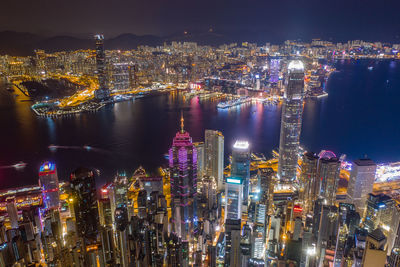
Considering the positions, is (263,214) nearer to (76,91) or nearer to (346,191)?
(346,191)

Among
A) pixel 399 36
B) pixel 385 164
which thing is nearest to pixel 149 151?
pixel 385 164

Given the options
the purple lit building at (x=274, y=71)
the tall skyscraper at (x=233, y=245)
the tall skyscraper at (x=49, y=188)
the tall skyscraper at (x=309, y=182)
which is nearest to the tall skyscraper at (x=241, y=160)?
the tall skyscraper at (x=309, y=182)

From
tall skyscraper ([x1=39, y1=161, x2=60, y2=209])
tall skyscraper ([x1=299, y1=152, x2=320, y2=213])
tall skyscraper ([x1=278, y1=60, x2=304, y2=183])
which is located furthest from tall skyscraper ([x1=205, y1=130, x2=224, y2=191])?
tall skyscraper ([x1=39, y1=161, x2=60, y2=209])

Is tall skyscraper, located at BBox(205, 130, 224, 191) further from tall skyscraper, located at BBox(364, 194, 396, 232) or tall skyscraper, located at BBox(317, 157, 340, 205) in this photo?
tall skyscraper, located at BBox(364, 194, 396, 232)

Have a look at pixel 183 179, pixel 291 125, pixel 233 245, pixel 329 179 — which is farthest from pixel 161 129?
pixel 233 245

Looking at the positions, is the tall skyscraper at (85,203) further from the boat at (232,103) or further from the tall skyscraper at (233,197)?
the boat at (232,103)
